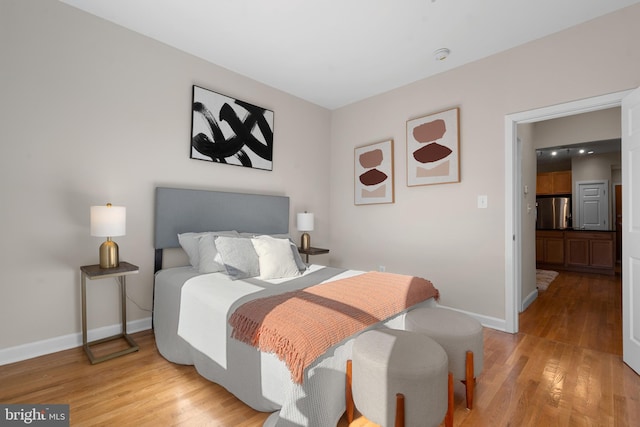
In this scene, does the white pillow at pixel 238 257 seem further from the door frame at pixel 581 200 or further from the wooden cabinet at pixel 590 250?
the door frame at pixel 581 200

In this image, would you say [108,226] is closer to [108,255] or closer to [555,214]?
[108,255]

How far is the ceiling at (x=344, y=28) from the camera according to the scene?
2.36 metres

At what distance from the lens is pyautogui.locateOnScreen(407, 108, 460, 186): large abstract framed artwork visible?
3250 mm

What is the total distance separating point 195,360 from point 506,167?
3.20 m

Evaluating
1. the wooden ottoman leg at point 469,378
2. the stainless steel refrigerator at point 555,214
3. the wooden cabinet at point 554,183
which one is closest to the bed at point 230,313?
the wooden ottoman leg at point 469,378

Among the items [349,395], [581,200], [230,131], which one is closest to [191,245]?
[230,131]

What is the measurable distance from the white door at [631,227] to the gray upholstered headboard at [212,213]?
326 cm

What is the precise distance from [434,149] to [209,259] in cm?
271

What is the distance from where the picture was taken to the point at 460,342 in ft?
5.64

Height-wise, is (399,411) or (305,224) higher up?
(305,224)

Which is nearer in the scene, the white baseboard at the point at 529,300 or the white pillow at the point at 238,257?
the white pillow at the point at 238,257

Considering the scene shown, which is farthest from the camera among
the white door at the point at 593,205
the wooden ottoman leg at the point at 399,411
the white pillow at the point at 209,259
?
the white door at the point at 593,205

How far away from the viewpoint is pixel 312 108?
4.37 m

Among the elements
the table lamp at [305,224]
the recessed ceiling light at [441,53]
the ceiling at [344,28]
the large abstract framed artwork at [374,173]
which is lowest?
the table lamp at [305,224]
